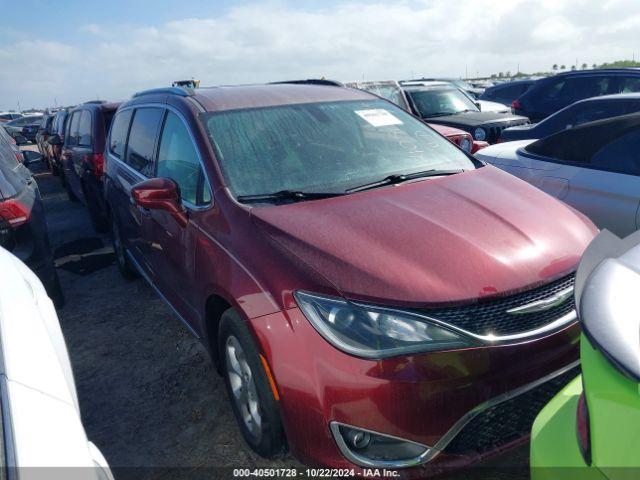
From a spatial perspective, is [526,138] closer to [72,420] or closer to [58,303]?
[58,303]

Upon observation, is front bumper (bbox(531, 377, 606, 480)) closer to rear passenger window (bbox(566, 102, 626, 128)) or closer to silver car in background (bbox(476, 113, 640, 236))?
silver car in background (bbox(476, 113, 640, 236))

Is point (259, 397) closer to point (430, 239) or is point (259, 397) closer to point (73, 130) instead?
point (430, 239)

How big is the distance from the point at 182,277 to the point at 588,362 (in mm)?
2275

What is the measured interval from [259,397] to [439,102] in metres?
7.96

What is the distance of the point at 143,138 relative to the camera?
3.81m

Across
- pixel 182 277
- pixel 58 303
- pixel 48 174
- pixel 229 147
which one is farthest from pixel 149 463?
pixel 48 174

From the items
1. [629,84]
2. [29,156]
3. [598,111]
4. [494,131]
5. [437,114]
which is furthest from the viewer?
[437,114]

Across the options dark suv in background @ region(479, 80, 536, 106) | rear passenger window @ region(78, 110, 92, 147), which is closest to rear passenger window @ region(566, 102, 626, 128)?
rear passenger window @ region(78, 110, 92, 147)

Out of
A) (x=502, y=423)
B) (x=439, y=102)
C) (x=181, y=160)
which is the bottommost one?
(x=502, y=423)

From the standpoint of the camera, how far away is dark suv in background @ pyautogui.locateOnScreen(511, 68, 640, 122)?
816 cm

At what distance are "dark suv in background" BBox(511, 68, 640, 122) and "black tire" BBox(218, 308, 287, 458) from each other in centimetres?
845

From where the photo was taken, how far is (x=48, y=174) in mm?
14609

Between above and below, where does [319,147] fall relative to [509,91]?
below

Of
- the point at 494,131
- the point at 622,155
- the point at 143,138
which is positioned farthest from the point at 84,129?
the point at 622,155
